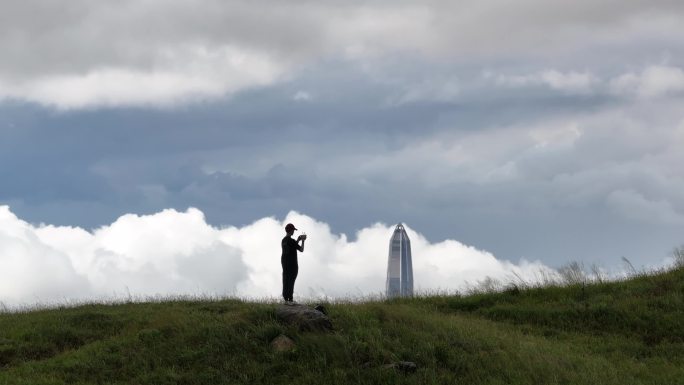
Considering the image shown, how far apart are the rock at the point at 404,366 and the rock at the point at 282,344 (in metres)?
2.47

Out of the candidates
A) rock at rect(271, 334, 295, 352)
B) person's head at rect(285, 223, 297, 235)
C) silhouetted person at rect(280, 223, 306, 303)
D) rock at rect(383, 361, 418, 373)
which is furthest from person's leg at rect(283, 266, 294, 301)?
rock at rect(383, 361, 418, 373)

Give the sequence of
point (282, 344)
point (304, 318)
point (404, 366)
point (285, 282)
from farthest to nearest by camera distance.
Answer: point (285, 282) → point (304, 318) → point (282, 344) → point (404, 366)

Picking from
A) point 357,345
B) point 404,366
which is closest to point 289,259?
point 357,345

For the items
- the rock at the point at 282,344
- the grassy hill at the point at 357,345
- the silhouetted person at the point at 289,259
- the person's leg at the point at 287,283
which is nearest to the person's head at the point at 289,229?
the silhouetted person at the point at 289,259

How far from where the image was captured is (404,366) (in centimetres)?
1705

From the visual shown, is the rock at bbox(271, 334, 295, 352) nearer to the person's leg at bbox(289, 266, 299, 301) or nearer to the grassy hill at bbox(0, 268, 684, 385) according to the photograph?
the grassy hill at bbox(0, 268, 684, 385)

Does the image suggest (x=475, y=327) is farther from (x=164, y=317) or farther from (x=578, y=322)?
(x=164, y=317)

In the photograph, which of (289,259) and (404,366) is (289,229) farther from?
(404,366)

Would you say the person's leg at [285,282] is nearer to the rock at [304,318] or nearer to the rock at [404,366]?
the rock at [304,318]

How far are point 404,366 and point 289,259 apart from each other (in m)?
5.55

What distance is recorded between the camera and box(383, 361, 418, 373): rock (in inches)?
668

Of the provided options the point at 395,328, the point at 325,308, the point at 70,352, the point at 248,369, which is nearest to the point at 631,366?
the point at 395,328

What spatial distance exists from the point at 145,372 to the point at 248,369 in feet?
7.95

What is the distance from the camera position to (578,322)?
22844 mm
